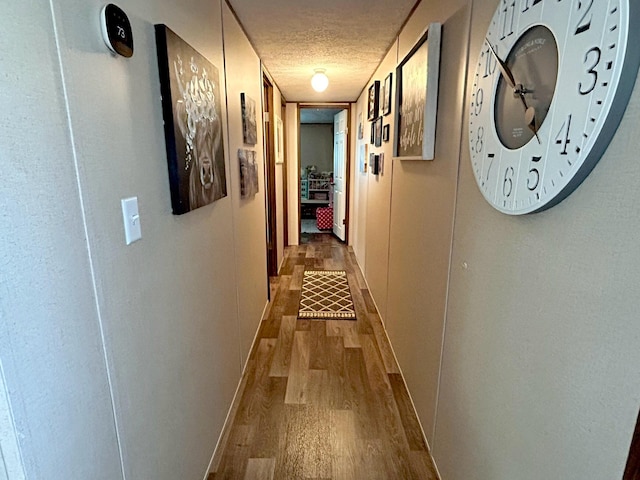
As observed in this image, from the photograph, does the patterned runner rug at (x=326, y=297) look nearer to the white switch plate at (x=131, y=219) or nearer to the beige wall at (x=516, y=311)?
the beige wall at (x=516, y=311)

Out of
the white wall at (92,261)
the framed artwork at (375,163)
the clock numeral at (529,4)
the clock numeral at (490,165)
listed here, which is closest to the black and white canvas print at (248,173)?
the white wall at (92,261)

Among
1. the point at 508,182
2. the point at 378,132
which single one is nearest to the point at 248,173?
the point at 378,132

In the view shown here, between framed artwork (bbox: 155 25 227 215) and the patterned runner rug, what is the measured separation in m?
1.89

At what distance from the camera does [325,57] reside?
293cm

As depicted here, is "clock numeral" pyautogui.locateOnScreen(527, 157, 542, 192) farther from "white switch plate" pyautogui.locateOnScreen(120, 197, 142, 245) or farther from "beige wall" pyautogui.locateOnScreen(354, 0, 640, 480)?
"white switch plate" pyautogui.locateOnScreen(120, 197, 142, 245)

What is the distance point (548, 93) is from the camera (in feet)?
2.56

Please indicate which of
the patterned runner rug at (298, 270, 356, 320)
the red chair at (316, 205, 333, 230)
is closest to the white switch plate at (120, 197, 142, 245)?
the patterned runner rug at (298, 270, 356, 320)

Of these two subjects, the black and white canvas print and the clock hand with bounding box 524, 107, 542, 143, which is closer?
the clock hand with bounding box 524, 107, 542, 143

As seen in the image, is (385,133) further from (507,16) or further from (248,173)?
(507,16)

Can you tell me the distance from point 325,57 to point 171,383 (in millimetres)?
2725

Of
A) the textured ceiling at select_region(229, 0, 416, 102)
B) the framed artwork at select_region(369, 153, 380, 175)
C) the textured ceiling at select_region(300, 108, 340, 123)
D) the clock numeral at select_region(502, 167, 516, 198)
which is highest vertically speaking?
the textured ceiling at select_region(300, 108, 340, 123)

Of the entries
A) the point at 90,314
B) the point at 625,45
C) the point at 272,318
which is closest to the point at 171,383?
the point at 90,314

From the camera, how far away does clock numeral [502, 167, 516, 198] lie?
92 cm

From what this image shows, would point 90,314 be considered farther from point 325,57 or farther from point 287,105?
point 287,105
